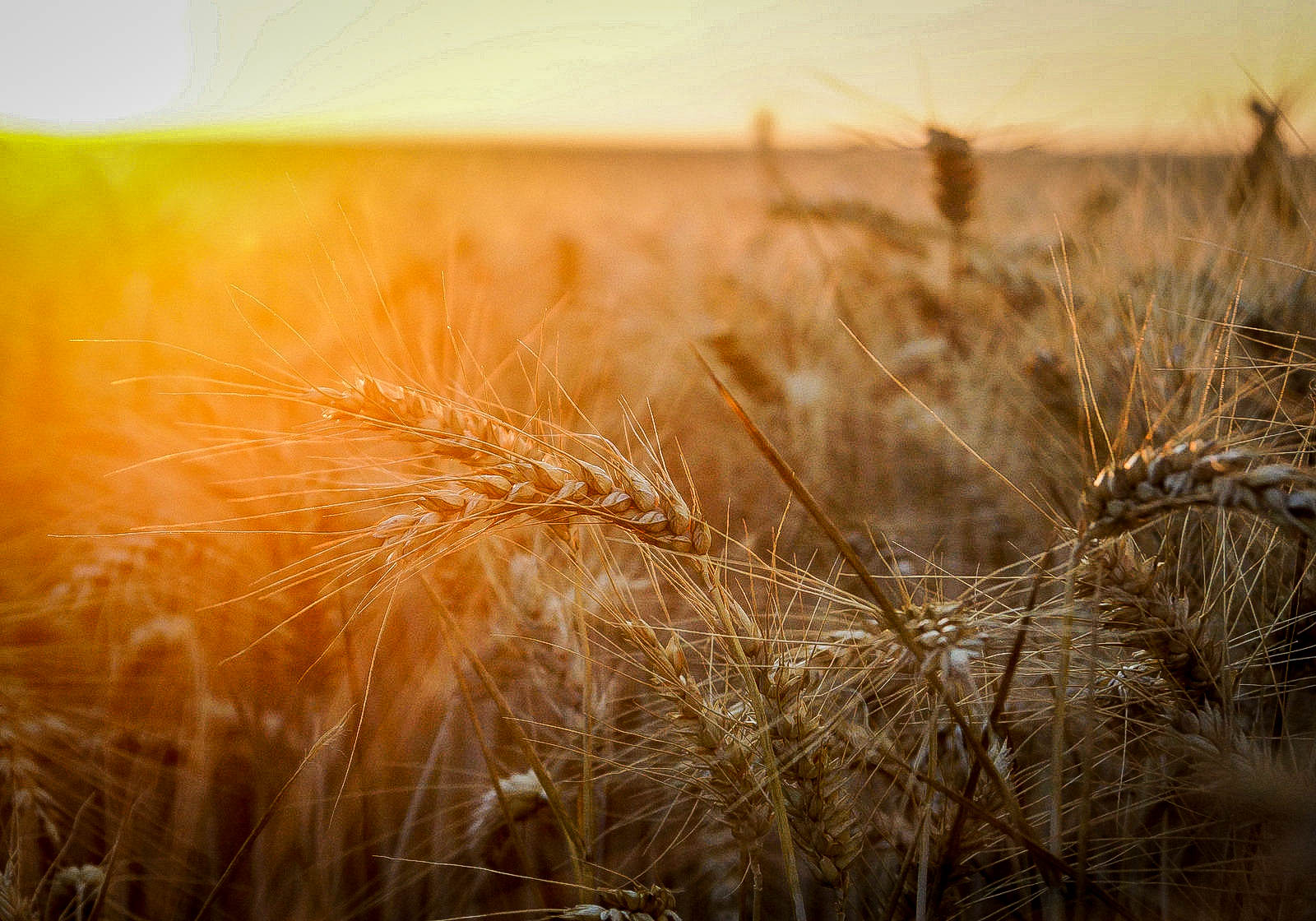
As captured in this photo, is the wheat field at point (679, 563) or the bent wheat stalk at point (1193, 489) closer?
the bent wheat stalk at point (1193, 489)

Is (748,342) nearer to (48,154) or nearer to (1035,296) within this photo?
(1035,296)

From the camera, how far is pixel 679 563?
2.51 ft

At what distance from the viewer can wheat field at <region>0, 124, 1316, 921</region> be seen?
65 cm

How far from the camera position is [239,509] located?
1.10 m

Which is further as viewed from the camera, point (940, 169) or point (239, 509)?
point (940, 169)

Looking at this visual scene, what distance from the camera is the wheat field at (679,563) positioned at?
2.13 ft

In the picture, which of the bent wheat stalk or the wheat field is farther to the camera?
the wheat field

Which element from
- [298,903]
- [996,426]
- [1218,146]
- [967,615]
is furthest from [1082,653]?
[1218,146]

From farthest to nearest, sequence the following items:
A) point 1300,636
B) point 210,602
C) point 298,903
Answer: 1. point 210,602
2. point 298,903
3. point 1300,636

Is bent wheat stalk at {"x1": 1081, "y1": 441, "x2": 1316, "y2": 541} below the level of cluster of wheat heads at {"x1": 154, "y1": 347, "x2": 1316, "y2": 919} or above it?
above

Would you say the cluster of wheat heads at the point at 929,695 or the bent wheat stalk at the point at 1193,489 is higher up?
the bent wheat stalk at the point at 1193,489

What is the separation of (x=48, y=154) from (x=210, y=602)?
1667 mm

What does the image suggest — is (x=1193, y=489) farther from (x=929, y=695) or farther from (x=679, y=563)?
(x=679, y=563)

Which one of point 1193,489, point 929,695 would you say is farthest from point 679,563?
point 1193,489
